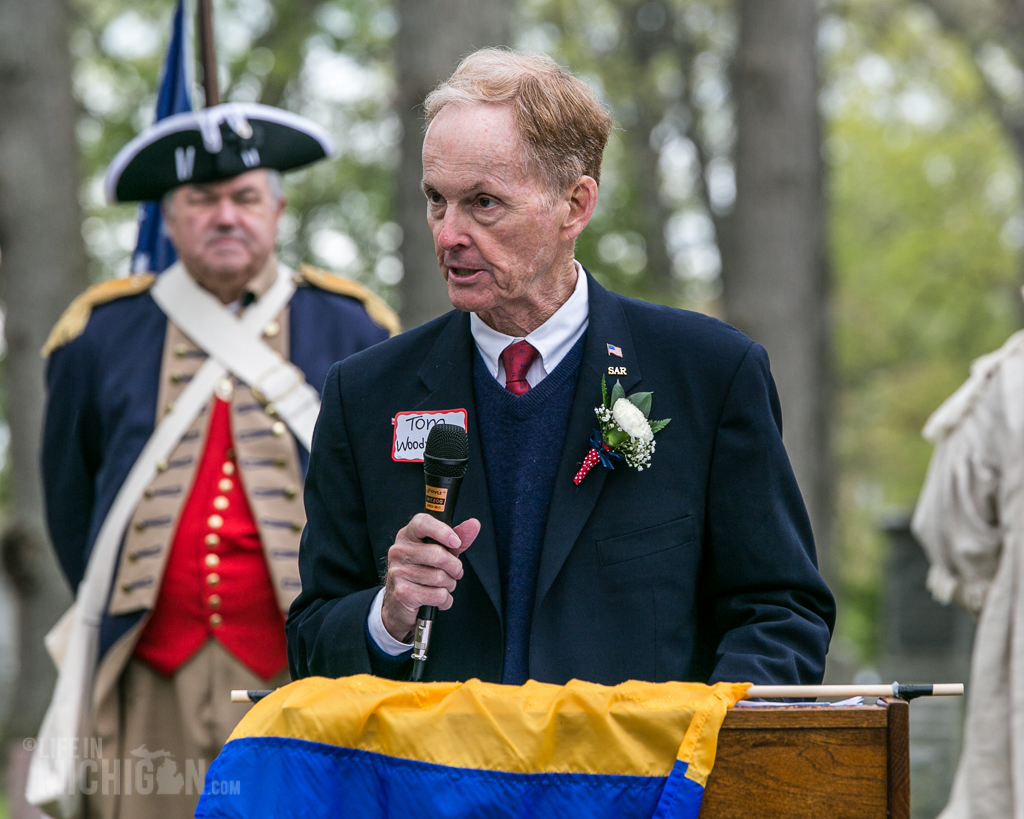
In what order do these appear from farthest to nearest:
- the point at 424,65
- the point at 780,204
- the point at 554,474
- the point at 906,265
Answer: the point at 906,265 → the point at 780,204 → the point at 424,65 → the point at 554,474

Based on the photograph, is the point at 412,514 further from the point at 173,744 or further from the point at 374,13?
the point at 374,13

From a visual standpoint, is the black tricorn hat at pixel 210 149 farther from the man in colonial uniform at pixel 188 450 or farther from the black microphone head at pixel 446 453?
the black microphone head at pixel 446 453

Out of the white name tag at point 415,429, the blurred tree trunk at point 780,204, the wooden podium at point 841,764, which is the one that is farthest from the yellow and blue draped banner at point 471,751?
the blurred tree trunk at point 780,204

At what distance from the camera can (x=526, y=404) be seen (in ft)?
9.18

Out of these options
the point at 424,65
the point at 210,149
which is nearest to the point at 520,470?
the point at 210,149

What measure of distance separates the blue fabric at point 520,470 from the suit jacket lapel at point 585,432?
0.04 metres

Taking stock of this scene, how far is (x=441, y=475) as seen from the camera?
7.82 ft

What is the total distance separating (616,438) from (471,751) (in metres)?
0.70

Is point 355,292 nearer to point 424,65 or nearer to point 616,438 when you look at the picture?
point 424,65

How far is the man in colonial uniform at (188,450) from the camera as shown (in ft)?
14.4

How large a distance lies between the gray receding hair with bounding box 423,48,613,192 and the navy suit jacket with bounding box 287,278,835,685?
32 cm

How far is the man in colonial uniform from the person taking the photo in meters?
4.40

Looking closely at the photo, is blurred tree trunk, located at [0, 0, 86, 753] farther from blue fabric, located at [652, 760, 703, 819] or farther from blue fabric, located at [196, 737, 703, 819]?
blue fabric, located at [652, 760, 703, 819]

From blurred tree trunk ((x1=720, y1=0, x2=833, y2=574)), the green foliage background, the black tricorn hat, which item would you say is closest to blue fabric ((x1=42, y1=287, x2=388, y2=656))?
the black tricorn hat
